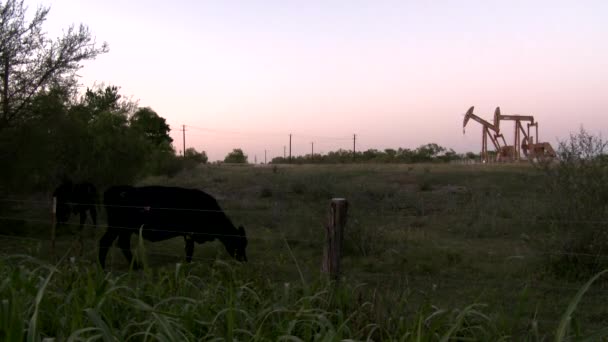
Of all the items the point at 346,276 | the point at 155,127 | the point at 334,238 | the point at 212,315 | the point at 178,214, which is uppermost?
the point at 155,127

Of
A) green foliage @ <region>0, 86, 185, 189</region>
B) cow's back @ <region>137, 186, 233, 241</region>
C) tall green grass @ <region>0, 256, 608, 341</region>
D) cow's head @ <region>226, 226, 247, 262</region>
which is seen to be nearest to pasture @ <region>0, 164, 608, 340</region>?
tall green grass @ <region>0, 256, 608, 341</region>

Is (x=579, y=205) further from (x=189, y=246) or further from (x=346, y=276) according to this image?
(x=189, y=246)

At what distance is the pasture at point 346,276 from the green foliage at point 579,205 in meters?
0.18

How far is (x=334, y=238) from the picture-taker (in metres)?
4.65

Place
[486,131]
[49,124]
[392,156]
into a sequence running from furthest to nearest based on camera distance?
[392,156]
[486,131]
[49,124]

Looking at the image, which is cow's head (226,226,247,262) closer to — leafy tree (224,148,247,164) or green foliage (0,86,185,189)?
green foliage (0,86,185,189)

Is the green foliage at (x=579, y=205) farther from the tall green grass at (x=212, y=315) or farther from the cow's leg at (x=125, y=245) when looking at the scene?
the cow's leg at (x=125, y=245)

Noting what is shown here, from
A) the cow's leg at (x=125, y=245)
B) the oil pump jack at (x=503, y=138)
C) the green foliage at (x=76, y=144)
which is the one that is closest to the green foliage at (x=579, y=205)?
the cow's leg at (x=125, y=245)

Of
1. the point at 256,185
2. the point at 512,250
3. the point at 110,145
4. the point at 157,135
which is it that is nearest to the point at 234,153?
the point at 157,135

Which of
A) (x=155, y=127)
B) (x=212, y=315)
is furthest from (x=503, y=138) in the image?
(x=212, y=315)

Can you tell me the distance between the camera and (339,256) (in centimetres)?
463

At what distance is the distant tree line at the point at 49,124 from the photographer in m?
11.8

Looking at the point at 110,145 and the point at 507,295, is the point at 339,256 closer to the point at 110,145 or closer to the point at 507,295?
the point at 507,295

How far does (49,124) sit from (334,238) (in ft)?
33.0
